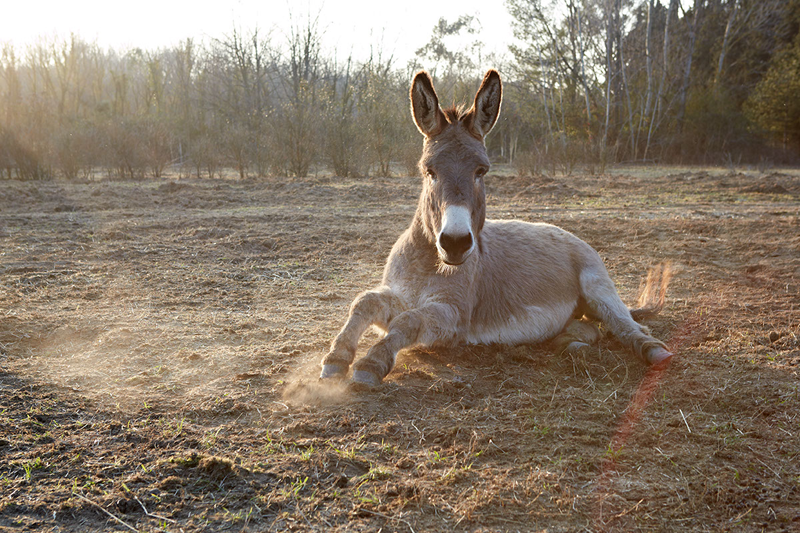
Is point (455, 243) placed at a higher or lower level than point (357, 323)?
higher

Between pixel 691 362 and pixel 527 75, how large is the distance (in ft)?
101

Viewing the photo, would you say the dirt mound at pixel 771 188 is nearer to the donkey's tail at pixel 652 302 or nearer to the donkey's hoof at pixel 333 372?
the donkey's tail at pixel 652 302

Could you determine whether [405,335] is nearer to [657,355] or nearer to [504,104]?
[657,355]

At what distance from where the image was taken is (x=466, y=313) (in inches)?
166

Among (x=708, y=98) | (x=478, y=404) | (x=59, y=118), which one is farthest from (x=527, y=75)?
(x=478, y=404)

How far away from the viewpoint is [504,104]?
31453 mm

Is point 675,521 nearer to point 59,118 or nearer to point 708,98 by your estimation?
point 59,118

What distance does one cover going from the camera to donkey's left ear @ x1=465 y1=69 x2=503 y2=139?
13.4 feet

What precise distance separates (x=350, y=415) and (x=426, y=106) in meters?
2.39

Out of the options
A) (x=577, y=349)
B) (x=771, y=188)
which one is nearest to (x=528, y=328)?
(x=577, y=349)

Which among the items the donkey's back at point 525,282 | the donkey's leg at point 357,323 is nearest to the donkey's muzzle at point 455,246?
the donkey's leg at point 357,323

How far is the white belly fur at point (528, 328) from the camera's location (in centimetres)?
444

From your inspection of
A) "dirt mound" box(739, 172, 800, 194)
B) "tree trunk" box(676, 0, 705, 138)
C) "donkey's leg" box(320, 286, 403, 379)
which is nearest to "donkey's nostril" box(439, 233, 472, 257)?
"donkey's leg" box(320, 286, 403, 379)

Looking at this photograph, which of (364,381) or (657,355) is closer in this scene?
(364,381)
